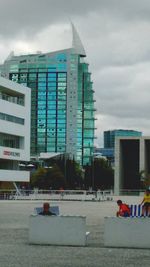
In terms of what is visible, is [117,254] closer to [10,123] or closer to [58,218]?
[58,218]

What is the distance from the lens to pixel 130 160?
134m

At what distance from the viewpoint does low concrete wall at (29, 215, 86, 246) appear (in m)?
16.4

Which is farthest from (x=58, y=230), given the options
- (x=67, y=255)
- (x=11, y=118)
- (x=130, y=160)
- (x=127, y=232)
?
(x=130, y=160)

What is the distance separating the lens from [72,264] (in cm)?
1252

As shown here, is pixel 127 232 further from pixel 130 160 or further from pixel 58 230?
pixel 130 160

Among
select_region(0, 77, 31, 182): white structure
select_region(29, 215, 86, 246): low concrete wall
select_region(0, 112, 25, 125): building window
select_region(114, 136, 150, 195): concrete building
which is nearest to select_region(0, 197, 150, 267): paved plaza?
select_region(29, 215, 86, 246): low concrete wall

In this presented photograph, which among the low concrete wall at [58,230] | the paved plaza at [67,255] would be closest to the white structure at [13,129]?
the paved plaza at [67,255]

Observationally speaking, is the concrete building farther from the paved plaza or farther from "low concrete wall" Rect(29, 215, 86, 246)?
the paved plaza

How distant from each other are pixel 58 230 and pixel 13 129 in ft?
236

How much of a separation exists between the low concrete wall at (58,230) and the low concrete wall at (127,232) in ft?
2.27

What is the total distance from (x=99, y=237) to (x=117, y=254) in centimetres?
437

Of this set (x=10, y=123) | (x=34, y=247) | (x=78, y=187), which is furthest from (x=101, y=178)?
(x=34, y=247)

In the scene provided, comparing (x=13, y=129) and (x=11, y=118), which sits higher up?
(x=11, y=118)

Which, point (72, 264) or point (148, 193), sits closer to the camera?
point (72, 264)
